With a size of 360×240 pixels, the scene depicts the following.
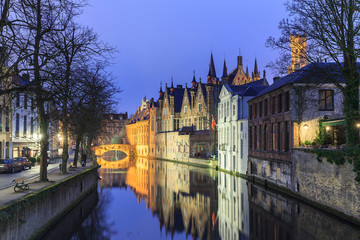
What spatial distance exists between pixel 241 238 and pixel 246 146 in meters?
26.4

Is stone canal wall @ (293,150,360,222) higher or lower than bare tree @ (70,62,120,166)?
lower

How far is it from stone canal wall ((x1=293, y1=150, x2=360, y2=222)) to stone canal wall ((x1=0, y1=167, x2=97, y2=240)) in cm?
1455

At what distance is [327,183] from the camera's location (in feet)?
69.4

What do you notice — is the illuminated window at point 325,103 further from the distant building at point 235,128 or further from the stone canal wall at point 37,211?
the stone canal wall at point 37,211

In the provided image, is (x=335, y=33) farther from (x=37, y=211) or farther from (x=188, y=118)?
(x=188, y=118)

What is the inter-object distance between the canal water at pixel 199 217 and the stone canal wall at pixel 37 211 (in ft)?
2.21

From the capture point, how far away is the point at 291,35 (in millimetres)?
23062

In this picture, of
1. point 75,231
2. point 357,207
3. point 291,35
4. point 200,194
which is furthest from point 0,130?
point 357,207

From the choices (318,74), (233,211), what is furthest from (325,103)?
(233,211)

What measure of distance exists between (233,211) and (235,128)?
24312mm

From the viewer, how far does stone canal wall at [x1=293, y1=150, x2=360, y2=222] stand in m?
18.1

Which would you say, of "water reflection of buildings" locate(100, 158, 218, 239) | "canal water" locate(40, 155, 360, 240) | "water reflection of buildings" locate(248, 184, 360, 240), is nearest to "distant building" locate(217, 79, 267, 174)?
"water reflection of buildings" locate(100, 158, 218, 239)

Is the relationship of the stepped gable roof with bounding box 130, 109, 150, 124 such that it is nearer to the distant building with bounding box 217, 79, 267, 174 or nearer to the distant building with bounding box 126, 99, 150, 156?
the distant building with bounding box 126, 99, 150, 156

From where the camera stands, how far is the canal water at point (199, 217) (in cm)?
1731
